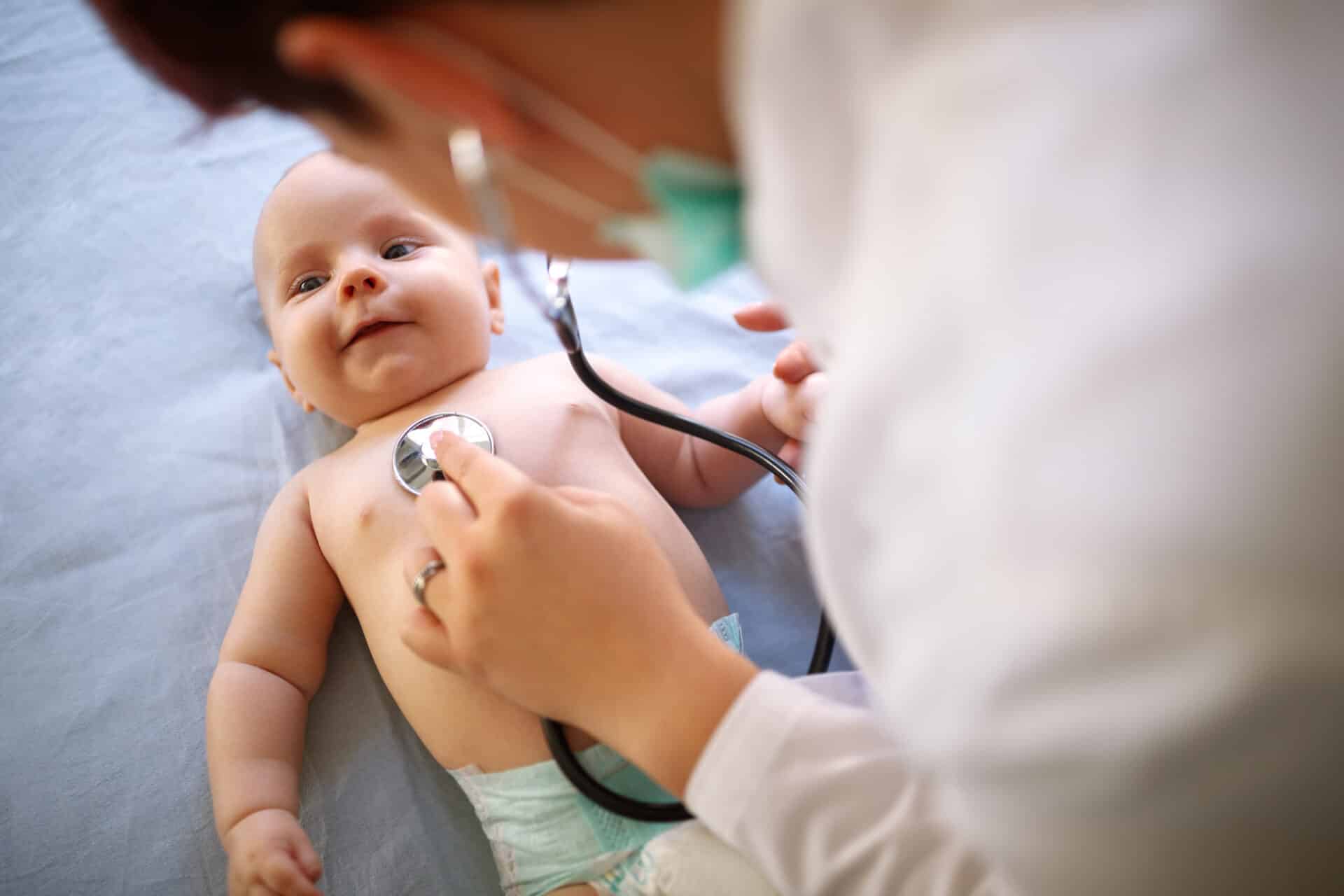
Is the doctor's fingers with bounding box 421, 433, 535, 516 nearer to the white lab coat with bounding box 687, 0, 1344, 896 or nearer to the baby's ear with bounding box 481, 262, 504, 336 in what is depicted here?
the white lab coat with bounding box 687, 0, 1344, 896

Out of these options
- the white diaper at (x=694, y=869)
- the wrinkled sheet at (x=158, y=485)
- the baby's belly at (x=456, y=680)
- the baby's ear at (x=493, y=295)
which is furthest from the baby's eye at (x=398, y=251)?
the white diaper at (x=694, y=869)

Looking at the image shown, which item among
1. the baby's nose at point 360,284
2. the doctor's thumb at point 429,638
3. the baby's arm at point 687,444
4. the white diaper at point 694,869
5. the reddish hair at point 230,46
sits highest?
the reddish hair at point 230,46

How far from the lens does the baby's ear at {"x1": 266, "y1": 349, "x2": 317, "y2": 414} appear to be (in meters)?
1.15

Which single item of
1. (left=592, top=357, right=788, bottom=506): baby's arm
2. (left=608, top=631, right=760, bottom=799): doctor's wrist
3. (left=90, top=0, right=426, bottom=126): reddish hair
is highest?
(left=90, top=0, right=426, bottom=126): reddish hair

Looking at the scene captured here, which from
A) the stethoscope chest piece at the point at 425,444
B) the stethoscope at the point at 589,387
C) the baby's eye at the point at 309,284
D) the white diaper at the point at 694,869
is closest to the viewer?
the stethoscope at the point at 589,387

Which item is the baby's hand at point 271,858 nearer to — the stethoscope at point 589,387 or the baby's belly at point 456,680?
the baby's belly at point 456,680

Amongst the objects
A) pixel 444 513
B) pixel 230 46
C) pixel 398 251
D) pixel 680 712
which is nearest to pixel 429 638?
pixel 444 513

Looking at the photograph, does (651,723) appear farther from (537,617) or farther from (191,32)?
(191,32)

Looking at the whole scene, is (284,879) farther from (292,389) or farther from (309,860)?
(292,389)

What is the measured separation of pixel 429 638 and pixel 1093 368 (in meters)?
0.51

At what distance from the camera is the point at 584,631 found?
65 centimetres

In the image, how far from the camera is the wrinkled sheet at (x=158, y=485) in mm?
931

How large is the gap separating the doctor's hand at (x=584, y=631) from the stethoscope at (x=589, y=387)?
0.27 feet

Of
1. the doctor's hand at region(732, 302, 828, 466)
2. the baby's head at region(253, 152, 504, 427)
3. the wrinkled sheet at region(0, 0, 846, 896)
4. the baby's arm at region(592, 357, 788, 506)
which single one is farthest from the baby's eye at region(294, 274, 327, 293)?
the doctor's hand at region(732, 302, 828, 466)
